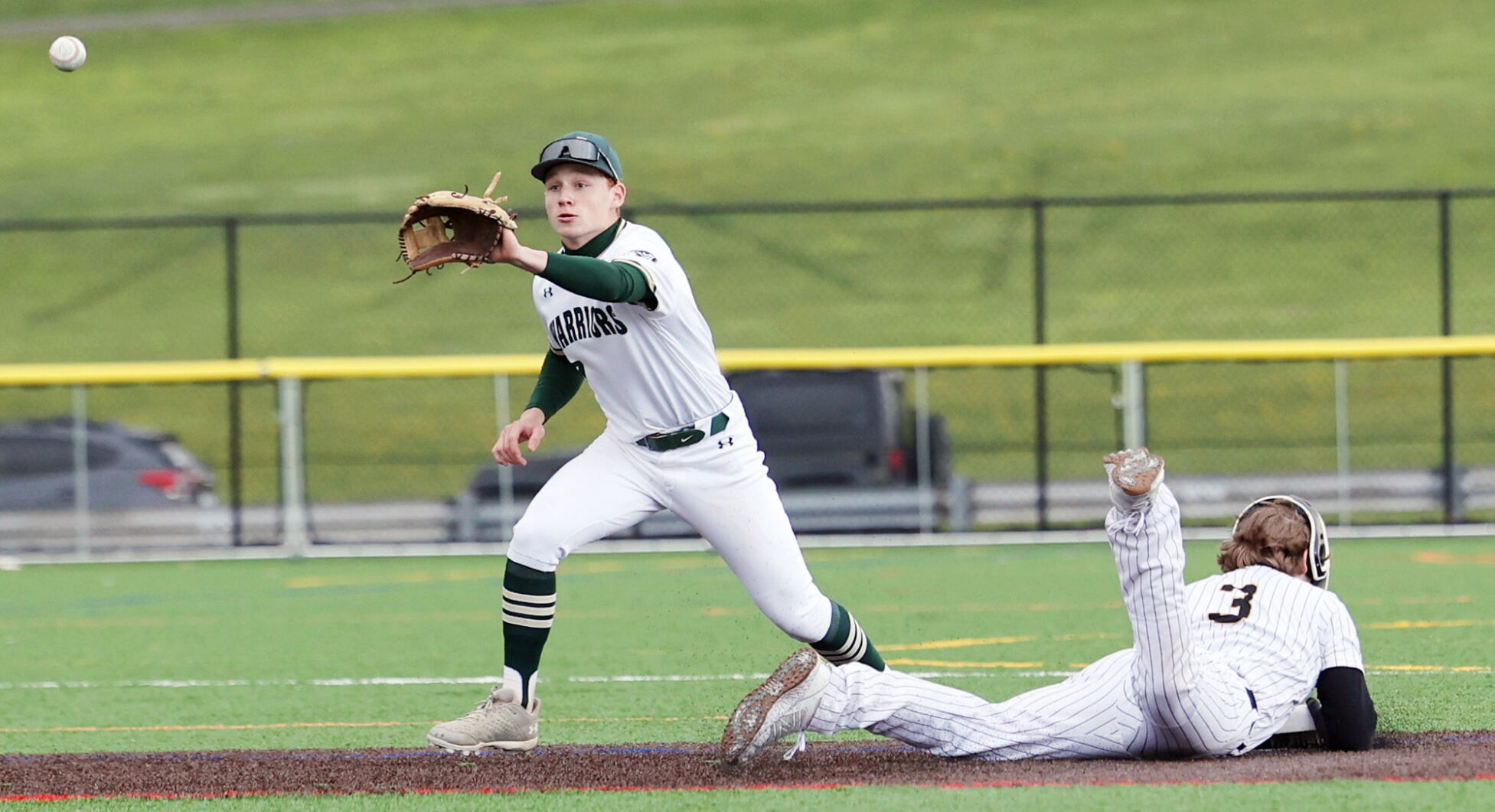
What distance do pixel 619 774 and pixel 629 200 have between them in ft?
79.1

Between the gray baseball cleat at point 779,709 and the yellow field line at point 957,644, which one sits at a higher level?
the gray baseball cleat at point 779,709

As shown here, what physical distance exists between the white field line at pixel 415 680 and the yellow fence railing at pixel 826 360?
248 inches

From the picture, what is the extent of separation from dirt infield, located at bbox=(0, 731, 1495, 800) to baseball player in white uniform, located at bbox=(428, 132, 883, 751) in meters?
0.26

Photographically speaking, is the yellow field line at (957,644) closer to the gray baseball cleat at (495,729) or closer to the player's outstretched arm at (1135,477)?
the gray baseball cleat at (495,729)

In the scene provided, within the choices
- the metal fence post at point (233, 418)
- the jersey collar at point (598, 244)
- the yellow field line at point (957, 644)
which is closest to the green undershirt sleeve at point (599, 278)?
the jersey collar at point (598, 244)

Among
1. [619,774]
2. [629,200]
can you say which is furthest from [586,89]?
[619,774]

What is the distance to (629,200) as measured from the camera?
95.0ft

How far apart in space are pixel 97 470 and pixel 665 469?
1141cm

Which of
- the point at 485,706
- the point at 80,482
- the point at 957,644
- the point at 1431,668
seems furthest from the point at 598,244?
the point at 80,482

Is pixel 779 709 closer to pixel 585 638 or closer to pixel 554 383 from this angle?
pixel 554 383

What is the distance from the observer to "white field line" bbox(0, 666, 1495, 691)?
7543 mm

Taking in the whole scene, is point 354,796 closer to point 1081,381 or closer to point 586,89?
point 1081,381

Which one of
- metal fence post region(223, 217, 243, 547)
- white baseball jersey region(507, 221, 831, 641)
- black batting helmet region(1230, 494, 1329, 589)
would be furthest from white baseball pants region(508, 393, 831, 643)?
metal fence post region(223, 217, 243, 547)

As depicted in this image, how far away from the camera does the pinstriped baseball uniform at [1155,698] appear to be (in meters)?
5.03
